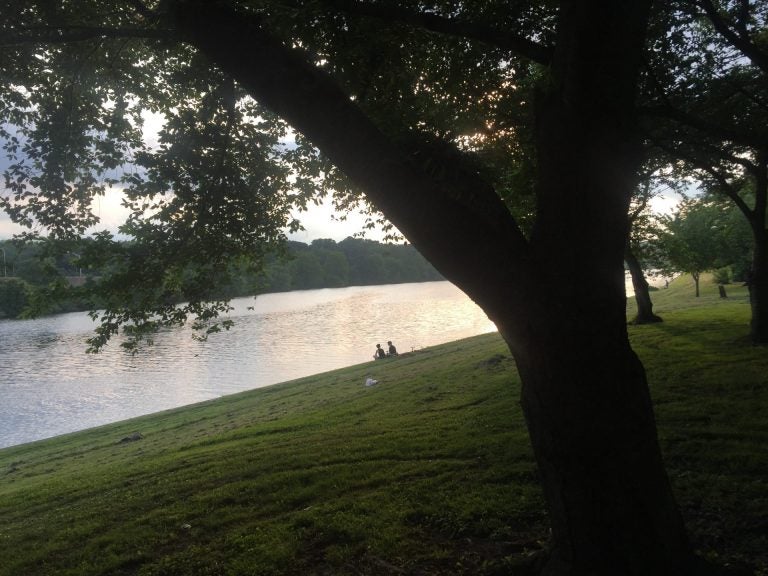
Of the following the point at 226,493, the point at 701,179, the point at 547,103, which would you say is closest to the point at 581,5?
the point at 547,103

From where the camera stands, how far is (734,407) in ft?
→ 31.1

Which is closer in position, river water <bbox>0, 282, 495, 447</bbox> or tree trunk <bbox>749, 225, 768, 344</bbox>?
tree trunk <bbox>749, 225, 768, 344</bbox>

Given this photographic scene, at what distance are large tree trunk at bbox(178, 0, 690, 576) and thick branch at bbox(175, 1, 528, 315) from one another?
1 centimetres

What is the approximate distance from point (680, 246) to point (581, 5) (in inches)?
1109

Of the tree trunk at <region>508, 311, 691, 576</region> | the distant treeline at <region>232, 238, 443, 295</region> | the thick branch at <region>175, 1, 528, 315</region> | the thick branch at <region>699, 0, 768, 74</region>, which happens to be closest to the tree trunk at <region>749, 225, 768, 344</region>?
the thick branch at <region>699, 0, 768, 74</region>

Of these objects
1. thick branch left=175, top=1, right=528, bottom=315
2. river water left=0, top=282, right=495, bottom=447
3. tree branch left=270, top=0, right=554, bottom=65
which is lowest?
river water left=0, top=282, right=495, bottom=447

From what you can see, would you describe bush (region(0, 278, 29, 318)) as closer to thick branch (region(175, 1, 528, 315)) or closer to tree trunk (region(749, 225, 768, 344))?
thick branch (region(175, 1, 528, 315))

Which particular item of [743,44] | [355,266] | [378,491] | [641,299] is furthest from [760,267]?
[355,266]

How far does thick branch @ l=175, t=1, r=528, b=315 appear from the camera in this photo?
3.64 meters

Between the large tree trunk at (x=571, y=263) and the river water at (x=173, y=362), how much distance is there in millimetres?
14105

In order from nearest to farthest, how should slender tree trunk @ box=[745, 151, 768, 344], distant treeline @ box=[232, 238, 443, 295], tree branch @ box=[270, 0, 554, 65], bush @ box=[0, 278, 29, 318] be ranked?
tree branch @ box=[270, 0, 554, 65] → slender tree trunk @ box=[745, 151, 768, 344] → bush @ box=[0, 278, 29, 318] → distant treeline @ box=[232, 238, 443, 295]

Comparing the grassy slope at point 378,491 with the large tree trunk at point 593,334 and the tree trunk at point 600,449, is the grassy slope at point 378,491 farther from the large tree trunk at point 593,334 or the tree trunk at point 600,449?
the large tree trunk at point 593,334

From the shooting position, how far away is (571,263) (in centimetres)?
366

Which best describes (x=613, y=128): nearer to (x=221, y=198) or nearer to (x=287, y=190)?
(x=221, y=198)
